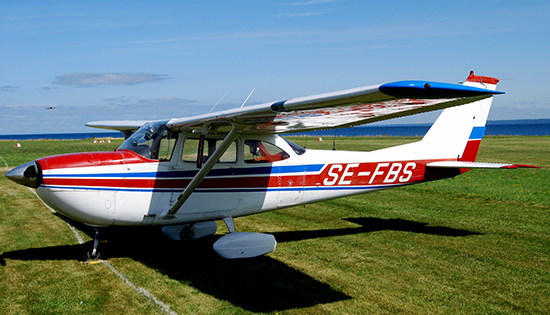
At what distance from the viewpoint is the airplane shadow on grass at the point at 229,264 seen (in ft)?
16.2

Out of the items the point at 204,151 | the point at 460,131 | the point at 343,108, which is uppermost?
the point at 343,108

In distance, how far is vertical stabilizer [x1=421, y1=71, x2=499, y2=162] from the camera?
8.23 meters

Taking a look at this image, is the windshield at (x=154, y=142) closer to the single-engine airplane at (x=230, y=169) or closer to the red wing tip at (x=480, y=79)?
the single-engine airplane at (x=230, y=169)

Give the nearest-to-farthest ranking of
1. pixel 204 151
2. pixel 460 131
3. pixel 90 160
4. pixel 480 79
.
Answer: pixel 90 160
pixel 204 151
pixel 480 79
pixel 460 131

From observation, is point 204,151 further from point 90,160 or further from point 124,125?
point 124,125

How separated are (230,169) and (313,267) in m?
2.00

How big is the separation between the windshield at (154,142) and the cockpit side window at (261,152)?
3.87ft

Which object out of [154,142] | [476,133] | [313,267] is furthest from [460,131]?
[154,142]

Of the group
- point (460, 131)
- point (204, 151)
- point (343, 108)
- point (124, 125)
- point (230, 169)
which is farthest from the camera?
point (124, 125)

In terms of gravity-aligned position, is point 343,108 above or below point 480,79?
below

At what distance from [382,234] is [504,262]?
2.16 meters

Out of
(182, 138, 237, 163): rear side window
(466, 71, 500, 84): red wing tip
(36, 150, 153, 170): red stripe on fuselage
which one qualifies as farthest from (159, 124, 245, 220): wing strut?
(466, 71, 500, 84): red wing tip

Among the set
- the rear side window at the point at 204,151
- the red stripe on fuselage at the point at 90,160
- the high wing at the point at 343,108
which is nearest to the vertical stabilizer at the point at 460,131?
the high wing at the point at 343,108

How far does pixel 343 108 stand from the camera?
14.7 ft
